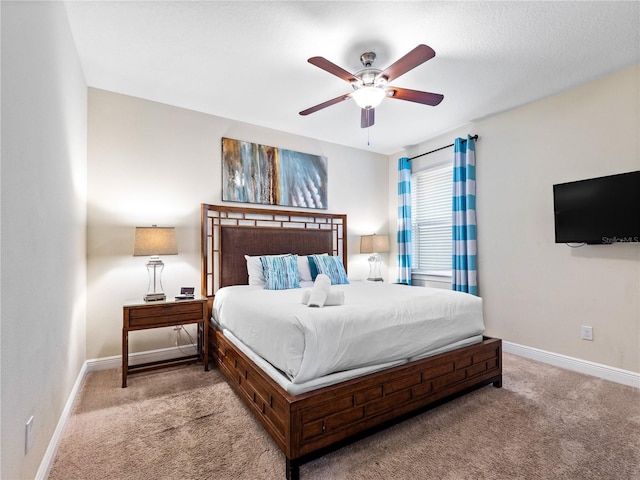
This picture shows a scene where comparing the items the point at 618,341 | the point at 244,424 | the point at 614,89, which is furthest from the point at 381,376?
the point at 614,89

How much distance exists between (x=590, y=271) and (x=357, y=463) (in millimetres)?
2804

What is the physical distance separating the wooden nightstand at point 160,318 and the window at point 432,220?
10.5 ft

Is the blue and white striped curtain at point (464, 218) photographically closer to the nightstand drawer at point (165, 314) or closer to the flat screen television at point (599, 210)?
the flat screen television at point (599, 210)

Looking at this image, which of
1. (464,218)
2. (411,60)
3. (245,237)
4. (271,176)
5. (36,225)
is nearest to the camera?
(36,225)

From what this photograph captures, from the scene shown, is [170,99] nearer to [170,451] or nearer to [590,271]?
[170,451]

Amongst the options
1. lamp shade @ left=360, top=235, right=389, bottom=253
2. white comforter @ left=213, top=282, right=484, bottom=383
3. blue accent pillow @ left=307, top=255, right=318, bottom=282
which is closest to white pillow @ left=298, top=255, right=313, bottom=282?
blue accent pillow @ left=307, top=255, right=318, bottom=282

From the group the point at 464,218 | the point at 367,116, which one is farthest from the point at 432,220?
the point at 367,116

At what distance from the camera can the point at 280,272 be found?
3271 mm

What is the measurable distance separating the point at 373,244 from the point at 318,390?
3.19 metres

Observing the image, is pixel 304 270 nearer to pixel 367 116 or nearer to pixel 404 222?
pixel 367 116

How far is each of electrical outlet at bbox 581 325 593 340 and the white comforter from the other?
1.21m

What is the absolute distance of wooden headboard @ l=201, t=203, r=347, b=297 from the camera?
355 centimetres

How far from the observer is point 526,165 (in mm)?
3389

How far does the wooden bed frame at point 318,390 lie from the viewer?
1.62 m
